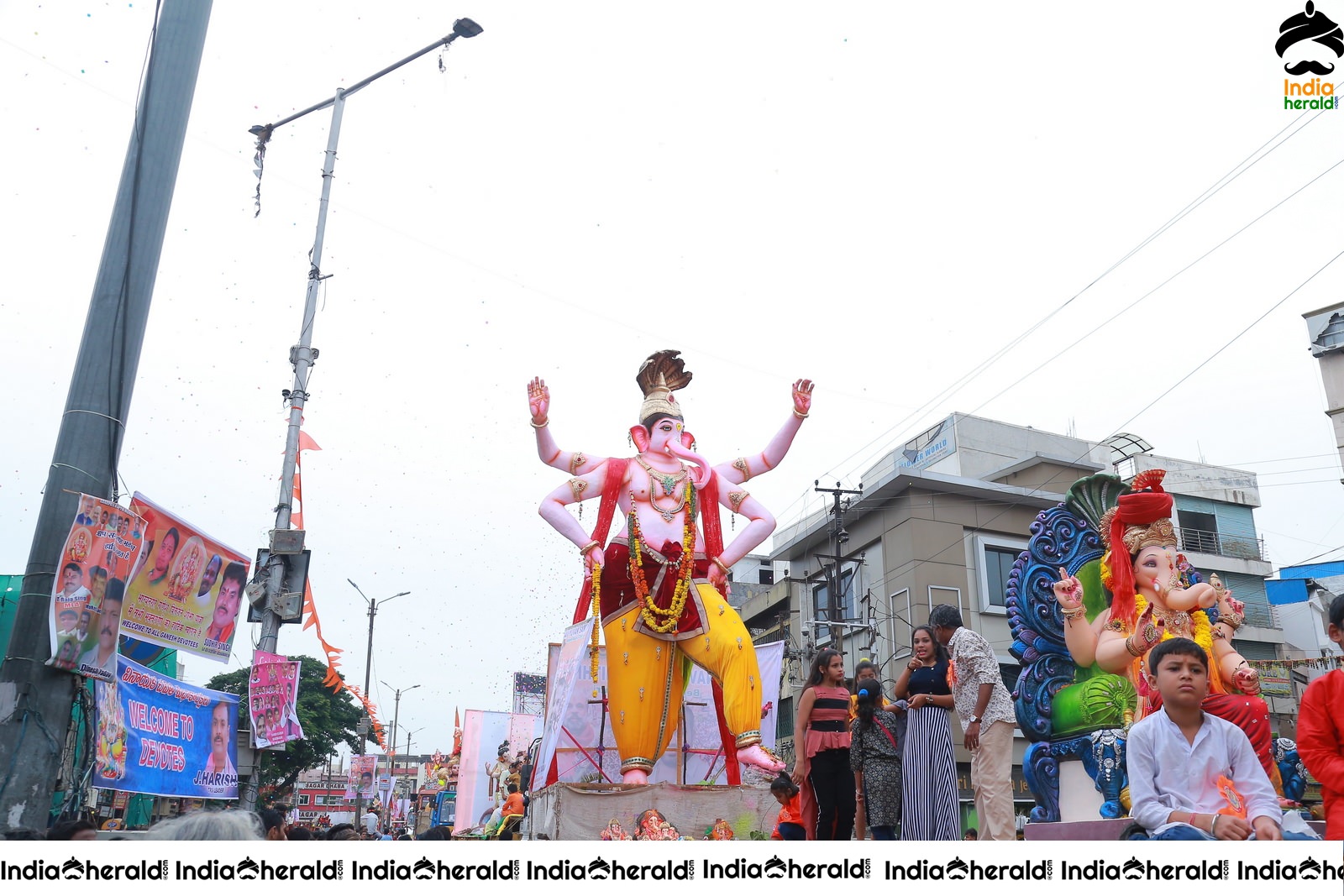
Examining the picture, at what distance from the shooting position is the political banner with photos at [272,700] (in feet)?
30.0

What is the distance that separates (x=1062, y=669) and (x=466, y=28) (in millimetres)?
8444

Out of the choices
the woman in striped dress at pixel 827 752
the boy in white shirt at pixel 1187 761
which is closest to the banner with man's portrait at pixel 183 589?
the woman in striped dress at pixel 827 752

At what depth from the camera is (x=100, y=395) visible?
4988mm

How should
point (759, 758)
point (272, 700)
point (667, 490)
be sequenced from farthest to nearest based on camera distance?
point (272, 700)
point (667, 490)
point (759, 758)

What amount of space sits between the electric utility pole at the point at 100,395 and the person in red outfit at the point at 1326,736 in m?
5.26

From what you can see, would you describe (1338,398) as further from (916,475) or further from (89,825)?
(89,825)

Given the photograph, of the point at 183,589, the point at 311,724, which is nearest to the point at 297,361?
the point at 183,589

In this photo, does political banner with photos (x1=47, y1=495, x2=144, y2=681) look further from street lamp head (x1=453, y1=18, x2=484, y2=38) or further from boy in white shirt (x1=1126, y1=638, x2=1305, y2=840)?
street lamp head (x1=453, y1=18, x2=484, y2=38)

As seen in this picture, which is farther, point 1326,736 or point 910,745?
point 910,745

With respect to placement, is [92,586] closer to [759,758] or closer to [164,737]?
[164,737]

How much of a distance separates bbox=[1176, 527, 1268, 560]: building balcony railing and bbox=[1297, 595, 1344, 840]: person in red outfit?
23846mm

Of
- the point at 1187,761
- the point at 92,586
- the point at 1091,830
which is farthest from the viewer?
the point at 92,586

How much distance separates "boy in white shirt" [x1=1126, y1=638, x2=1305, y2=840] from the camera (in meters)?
3.55
